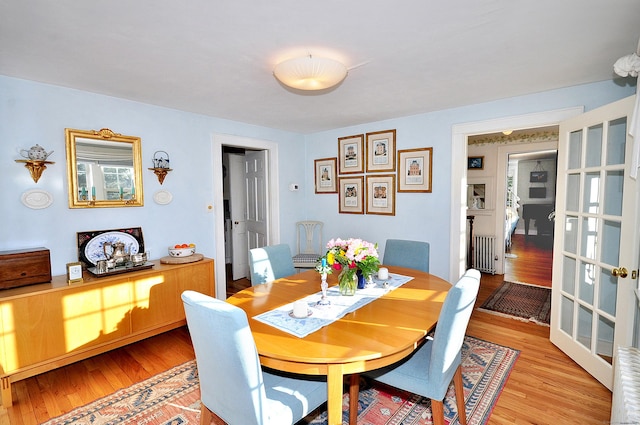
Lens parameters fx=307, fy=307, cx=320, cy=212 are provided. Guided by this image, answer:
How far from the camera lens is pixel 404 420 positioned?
1.92 metres

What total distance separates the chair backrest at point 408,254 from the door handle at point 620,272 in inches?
48.7

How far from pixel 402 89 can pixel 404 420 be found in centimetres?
255

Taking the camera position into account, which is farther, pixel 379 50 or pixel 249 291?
pixel 249 291

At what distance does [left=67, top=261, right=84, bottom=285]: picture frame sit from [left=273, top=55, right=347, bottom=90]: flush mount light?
2159mm

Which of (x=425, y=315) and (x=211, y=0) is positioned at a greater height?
(x=211, y=0)

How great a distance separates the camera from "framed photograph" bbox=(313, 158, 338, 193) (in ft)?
14.9

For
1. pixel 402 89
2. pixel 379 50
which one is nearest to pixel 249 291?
pixel 379 50

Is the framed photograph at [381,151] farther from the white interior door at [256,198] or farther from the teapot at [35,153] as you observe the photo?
the teapot at [35,153]

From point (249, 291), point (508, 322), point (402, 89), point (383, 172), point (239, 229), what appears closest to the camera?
point (249, 291)

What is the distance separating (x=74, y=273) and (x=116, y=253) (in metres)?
0.38

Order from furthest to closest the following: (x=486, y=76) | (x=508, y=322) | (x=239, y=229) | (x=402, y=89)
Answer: (x=239, y=229)
(x=508, y=322)
(x=402, y=89)
(x=486, y=76)

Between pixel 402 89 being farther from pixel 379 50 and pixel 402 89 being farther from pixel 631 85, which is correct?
pixel 631 85

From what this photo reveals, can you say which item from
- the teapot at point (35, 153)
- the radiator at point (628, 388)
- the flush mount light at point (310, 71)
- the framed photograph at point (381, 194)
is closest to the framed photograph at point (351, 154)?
the framed photograph at point (381, 194)

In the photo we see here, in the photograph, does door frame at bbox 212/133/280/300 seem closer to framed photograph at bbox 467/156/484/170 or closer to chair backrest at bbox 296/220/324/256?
chair backrest at bbox 296/220/324/256
